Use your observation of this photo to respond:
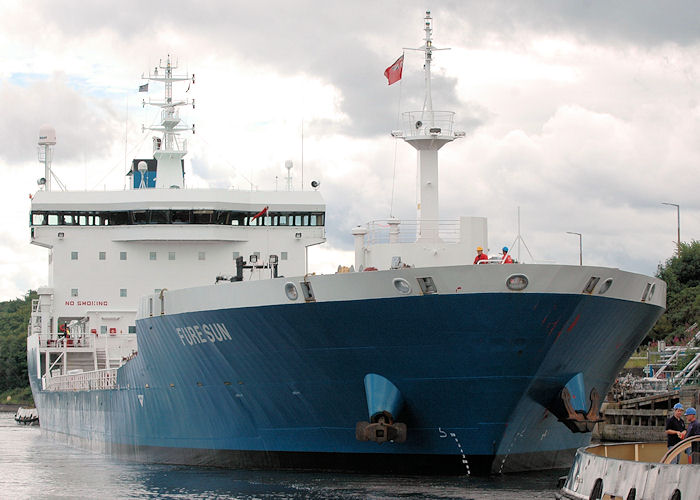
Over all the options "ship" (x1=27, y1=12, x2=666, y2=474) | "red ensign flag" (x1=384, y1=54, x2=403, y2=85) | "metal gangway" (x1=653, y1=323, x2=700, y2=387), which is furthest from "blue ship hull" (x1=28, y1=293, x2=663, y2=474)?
"metal gangway" (x1=653, y1=323, x2=700, y2=387)

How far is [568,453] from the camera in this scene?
22.0m

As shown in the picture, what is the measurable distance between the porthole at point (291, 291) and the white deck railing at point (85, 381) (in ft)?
40.5

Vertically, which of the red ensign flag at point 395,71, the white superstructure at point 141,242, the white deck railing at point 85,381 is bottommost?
the white deck railing at point 85,381

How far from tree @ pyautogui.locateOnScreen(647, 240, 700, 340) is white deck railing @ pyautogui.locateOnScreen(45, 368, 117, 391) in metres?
26.9

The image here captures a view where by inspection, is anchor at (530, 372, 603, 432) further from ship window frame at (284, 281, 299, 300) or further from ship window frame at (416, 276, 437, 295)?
ship window frame at (284, 281, 299, 300)

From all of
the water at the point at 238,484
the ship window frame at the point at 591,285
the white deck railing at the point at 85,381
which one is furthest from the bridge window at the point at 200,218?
the ship window frame at the point at 591,285

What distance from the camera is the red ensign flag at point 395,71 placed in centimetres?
2434

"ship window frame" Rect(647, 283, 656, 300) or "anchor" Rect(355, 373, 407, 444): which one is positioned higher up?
"ship window frame" Rect(647, 283, 656, 300)

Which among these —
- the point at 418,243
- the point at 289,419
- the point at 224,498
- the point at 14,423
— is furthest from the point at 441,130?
the point at 14,423

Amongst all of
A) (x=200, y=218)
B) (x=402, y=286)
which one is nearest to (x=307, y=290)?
(x=402, y=286)

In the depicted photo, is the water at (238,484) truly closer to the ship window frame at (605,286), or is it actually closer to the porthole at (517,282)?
the porthole at (517,282)

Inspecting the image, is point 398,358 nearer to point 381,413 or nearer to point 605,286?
point 381,413

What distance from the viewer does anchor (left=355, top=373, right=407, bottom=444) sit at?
18.5m

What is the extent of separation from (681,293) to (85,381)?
32765 mm
